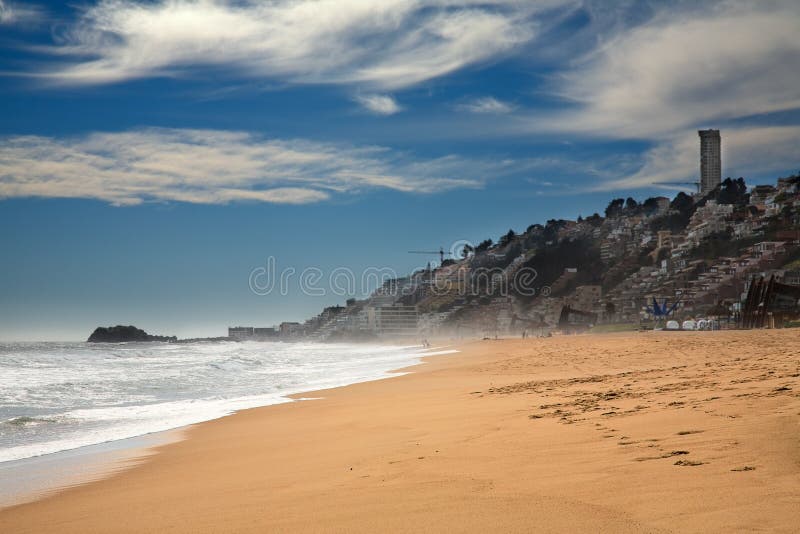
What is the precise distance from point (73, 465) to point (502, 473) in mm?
6059

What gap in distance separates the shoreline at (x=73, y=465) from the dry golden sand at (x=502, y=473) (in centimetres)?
28

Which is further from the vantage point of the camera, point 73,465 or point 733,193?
point 733,193

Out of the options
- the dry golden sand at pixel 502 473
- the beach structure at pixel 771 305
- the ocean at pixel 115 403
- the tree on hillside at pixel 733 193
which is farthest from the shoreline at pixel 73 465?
the tree on hillside at pixel 733 193

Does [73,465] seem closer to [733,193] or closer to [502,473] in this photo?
[502,473]

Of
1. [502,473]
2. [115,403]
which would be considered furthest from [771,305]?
[502,473]

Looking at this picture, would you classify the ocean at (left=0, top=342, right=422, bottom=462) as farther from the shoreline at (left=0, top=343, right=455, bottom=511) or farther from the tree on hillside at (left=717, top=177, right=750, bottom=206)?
the tree on hillside at (left=717, top=177, right=750, bottom=206)

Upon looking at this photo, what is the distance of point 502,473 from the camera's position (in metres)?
5.51

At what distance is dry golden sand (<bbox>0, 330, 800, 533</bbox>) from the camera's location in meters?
4.10

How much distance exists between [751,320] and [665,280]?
255 feet

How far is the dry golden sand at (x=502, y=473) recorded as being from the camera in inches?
161

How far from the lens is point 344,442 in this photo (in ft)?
28.7

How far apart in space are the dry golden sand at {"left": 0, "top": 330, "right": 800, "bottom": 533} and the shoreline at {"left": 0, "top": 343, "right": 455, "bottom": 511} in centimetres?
28

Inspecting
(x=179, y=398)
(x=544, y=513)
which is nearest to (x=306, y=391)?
(x=179, y=398)

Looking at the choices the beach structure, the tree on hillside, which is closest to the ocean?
the beach structure
